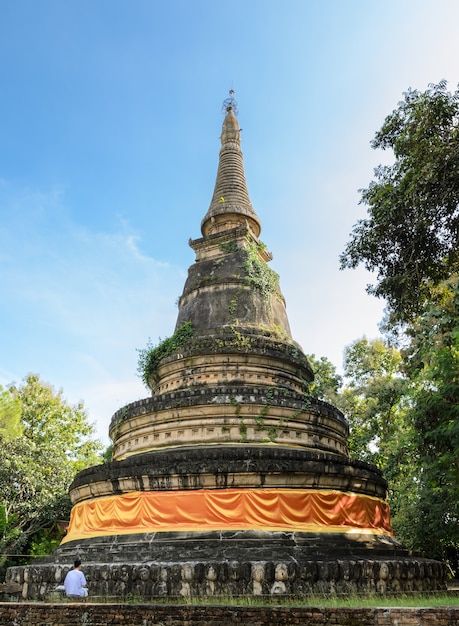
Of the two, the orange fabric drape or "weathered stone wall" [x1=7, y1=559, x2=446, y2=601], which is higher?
the orange fabric drape

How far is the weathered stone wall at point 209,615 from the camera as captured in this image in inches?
208

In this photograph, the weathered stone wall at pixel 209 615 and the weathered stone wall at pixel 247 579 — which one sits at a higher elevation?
the weathered stone wall at pixel 247 579

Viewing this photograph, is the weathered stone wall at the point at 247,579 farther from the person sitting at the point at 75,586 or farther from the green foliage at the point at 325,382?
the green foliage at the point at 325,382

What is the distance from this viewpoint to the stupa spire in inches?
786

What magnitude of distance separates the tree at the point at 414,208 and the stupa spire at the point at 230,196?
8306mm

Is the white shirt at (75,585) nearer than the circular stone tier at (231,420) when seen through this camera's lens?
Yes

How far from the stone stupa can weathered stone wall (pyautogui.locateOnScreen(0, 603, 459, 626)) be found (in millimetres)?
1952

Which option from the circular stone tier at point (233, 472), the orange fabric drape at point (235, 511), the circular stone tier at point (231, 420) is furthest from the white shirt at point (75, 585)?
the circular stone tier at point (231, 420)

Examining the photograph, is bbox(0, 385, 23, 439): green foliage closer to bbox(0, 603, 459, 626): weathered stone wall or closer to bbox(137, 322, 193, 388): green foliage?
bbox(137, 322, 193, 388): green foliage

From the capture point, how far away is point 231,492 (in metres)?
10.1

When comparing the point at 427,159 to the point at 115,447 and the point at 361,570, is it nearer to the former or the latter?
the point at 361,570

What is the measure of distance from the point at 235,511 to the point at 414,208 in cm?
737

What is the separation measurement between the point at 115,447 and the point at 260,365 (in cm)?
488

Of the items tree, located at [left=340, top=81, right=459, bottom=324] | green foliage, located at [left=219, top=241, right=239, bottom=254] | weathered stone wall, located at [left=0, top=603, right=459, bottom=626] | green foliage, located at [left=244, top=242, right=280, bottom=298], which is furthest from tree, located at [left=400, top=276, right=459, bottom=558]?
green foliage, located at [left=219, top=241, right=239, bottom=254]
